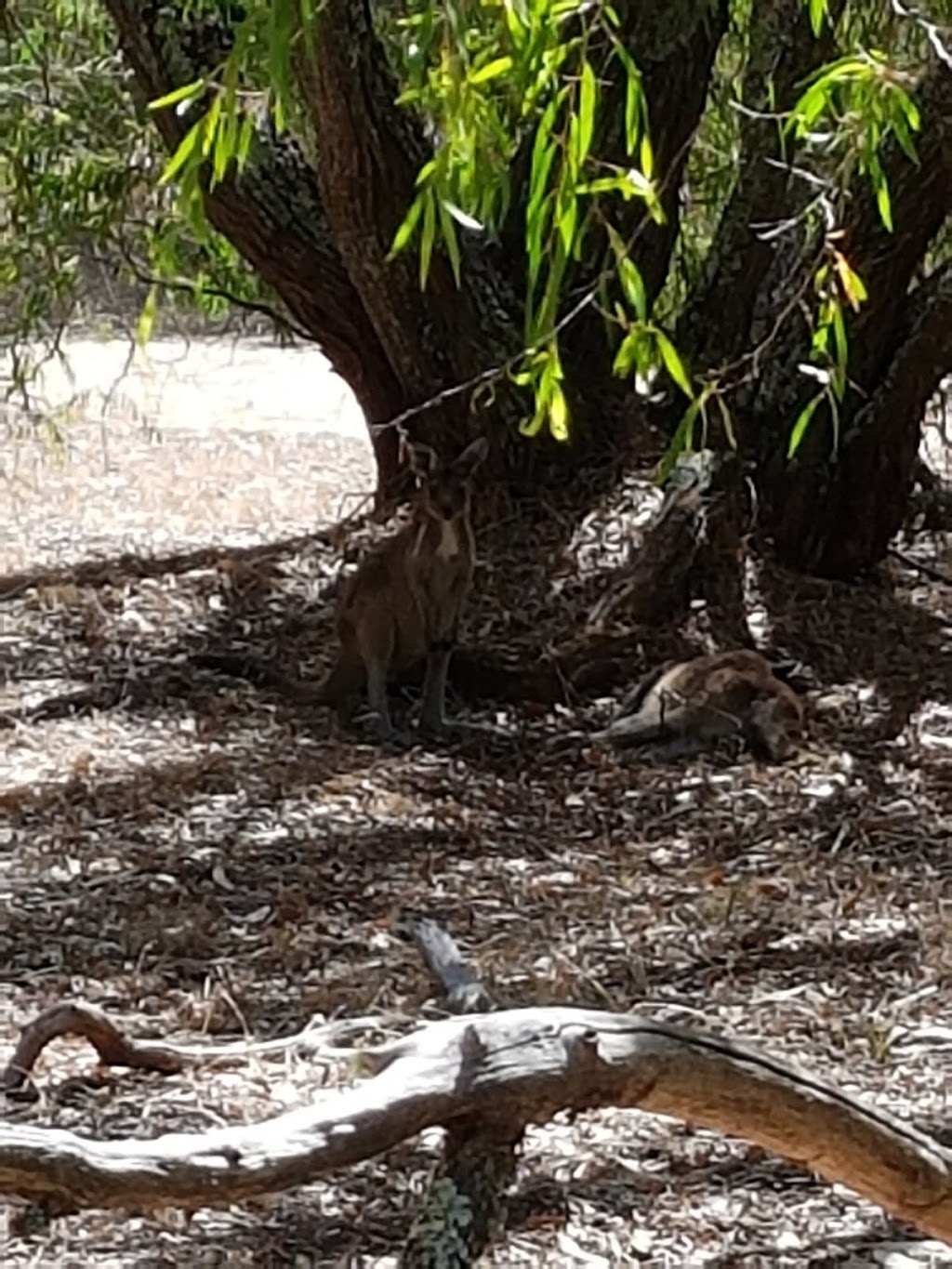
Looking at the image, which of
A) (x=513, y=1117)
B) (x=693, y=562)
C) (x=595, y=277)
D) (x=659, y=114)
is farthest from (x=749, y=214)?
(x=513, y=1117)

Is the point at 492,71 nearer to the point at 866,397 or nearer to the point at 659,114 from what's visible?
the point at 659,114

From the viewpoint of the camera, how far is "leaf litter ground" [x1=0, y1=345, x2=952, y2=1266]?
3721 millimetres

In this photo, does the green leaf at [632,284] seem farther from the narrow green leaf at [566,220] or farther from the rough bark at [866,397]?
the rough bark at [866,397]

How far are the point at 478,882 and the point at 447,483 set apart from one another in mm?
1749

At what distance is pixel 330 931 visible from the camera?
201 inches

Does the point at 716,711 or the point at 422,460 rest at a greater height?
the point at 422,460

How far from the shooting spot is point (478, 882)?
18.1ft

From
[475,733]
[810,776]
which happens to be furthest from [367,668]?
[810,776]

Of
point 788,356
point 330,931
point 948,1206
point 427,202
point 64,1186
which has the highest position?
point 427,202

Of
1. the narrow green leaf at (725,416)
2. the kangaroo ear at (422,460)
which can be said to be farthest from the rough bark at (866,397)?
the narrow green leaf at (725,416)

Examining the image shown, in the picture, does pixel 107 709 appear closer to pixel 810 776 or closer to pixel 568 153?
pixel 810 776

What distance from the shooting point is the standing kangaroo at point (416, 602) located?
22.2 feet

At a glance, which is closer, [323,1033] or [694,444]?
[323,1033]

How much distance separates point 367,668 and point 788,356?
2005 millimetres
